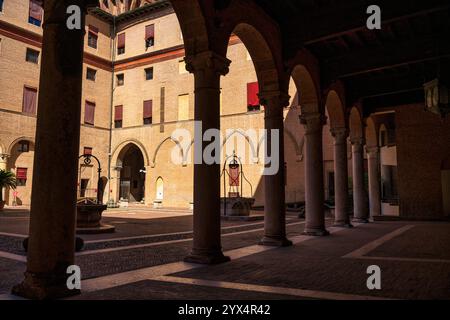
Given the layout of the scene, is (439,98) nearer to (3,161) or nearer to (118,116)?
(3,161)

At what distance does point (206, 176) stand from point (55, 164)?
2709 millimetres

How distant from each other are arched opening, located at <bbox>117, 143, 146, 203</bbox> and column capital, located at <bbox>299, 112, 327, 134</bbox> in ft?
86.5

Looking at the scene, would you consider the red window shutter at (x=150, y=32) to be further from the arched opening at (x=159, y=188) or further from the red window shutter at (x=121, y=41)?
the arched opening at (x=159, y=188)

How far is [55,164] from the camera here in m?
3.89

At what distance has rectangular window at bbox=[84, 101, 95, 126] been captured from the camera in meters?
29.1

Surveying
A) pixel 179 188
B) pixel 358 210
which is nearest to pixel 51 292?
pixel 358 210

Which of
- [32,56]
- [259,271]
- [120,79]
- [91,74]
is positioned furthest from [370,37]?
[120,79]

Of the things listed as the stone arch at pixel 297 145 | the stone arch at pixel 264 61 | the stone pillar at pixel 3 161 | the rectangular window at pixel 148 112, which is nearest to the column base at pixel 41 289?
the stone arch at pixel 264 61

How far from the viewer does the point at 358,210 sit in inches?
596

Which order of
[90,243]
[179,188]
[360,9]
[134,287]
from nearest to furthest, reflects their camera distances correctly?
[134,287], [360,9], [90,243], [179,188]

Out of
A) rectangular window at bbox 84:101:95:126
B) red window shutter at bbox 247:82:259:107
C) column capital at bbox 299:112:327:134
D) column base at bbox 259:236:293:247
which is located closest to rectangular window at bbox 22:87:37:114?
rectangular window at bbox 84:101:95:126

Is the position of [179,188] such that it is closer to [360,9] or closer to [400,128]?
[400,128]

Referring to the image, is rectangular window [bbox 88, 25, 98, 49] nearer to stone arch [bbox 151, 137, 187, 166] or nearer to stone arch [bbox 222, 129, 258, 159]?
stone arch [bbox 151, 137, 187, 166]

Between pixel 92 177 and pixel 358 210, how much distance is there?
21.4 m
